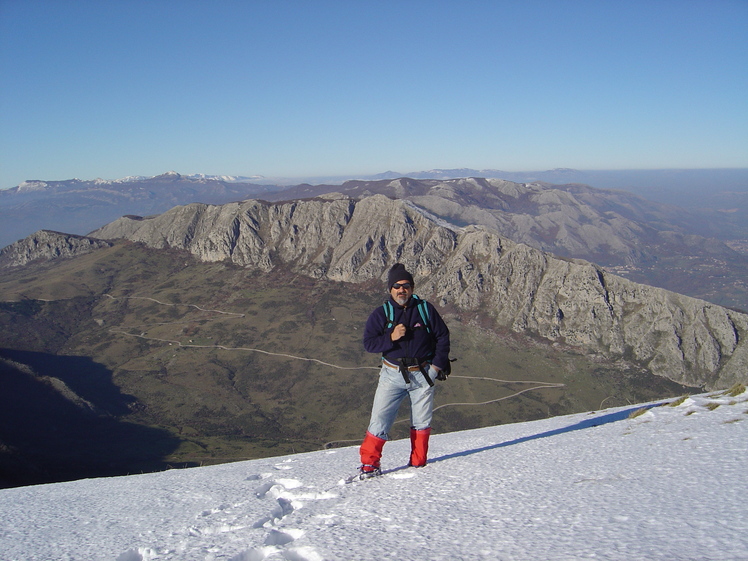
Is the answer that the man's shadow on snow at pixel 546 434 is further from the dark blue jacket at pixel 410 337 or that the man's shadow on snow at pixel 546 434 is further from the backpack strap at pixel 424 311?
the backpack strap at pixel 424 311

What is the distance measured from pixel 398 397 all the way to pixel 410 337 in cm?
166

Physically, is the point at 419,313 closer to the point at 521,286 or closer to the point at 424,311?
the point at 424,311

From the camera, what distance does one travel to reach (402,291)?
31.7 feet

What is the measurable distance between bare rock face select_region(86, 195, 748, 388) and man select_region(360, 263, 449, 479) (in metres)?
134

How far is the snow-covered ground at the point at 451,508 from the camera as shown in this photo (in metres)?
5.30

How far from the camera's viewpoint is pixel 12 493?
35.0 feet

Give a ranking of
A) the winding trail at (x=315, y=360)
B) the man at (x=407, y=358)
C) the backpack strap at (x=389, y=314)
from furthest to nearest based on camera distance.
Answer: the winding trail at (x=315, y=360)
the backpack strap at (x=389, y=314)
the man at (x=407, y=358)

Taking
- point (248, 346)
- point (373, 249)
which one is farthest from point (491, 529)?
point (373, 249)

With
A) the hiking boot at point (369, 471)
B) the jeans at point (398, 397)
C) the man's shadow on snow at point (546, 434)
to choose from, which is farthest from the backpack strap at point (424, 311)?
the man's shadow on snow at point (546, 434)

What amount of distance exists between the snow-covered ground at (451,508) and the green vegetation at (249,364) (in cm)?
7538

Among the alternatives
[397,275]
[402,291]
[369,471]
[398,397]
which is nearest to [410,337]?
[402,291]

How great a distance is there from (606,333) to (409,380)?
143 m

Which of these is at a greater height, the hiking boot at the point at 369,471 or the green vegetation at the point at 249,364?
the hiking boot at the point at 369,471

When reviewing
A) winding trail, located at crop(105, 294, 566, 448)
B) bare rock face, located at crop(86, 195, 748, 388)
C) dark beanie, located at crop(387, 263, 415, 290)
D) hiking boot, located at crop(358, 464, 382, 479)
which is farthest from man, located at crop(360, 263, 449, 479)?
bare rock face, located at crop(86, 195, 748, 388)
